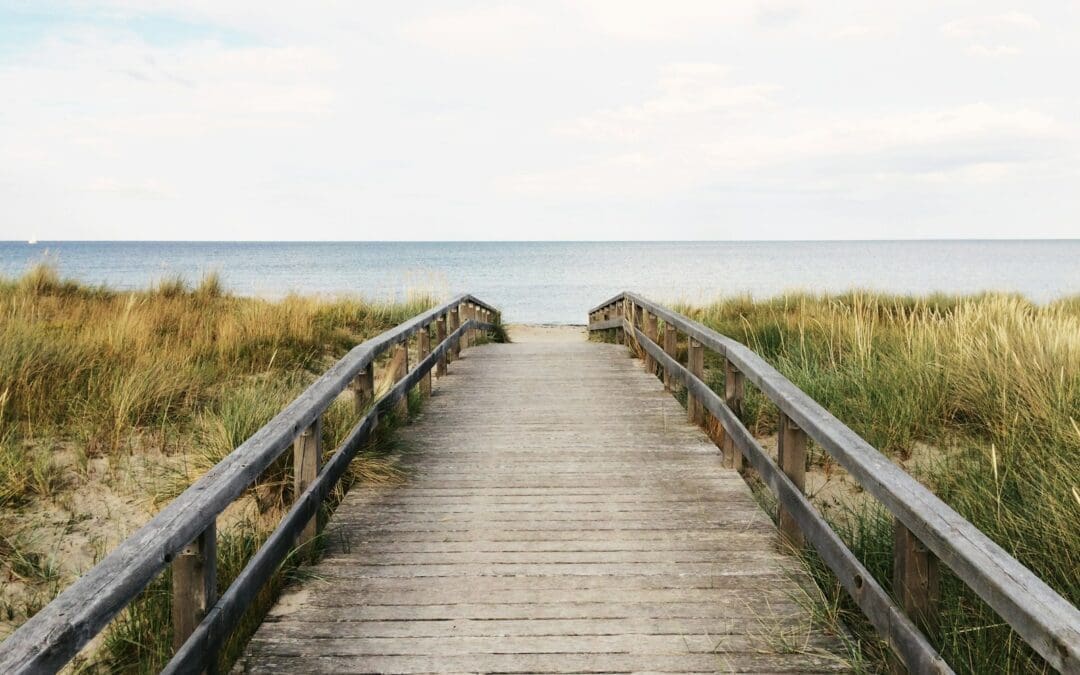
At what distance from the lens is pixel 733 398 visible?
5.06 metres

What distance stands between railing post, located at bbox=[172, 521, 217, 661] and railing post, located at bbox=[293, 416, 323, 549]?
3.94ft

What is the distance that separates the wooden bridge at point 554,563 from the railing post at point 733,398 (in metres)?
0.01

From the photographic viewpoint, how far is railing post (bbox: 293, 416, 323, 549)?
3.74 meters

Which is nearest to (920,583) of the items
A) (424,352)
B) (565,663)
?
(565,663)

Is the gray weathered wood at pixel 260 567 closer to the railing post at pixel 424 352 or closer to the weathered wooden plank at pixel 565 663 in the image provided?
the weathered wooden plank at pixel 565 663

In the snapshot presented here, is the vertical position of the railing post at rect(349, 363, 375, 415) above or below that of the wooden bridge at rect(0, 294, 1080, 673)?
above

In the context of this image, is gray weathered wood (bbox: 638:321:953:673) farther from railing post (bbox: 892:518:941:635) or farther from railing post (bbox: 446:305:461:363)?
railing post (bbox: 446:305:461:363)

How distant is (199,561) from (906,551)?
223 cm

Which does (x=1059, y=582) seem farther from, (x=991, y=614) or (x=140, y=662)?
(x=140, y=662)

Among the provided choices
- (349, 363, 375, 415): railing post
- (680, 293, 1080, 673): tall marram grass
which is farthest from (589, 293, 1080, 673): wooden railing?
(349, 363, 375, 415): railing post

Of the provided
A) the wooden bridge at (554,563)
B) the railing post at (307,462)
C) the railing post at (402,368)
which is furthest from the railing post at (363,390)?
the railing post at (307,462)

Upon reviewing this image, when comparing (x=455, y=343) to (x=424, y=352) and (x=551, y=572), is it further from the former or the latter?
(x=551, y=572)

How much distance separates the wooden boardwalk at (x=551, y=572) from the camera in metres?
2.86

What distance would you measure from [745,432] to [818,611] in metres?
1.53
